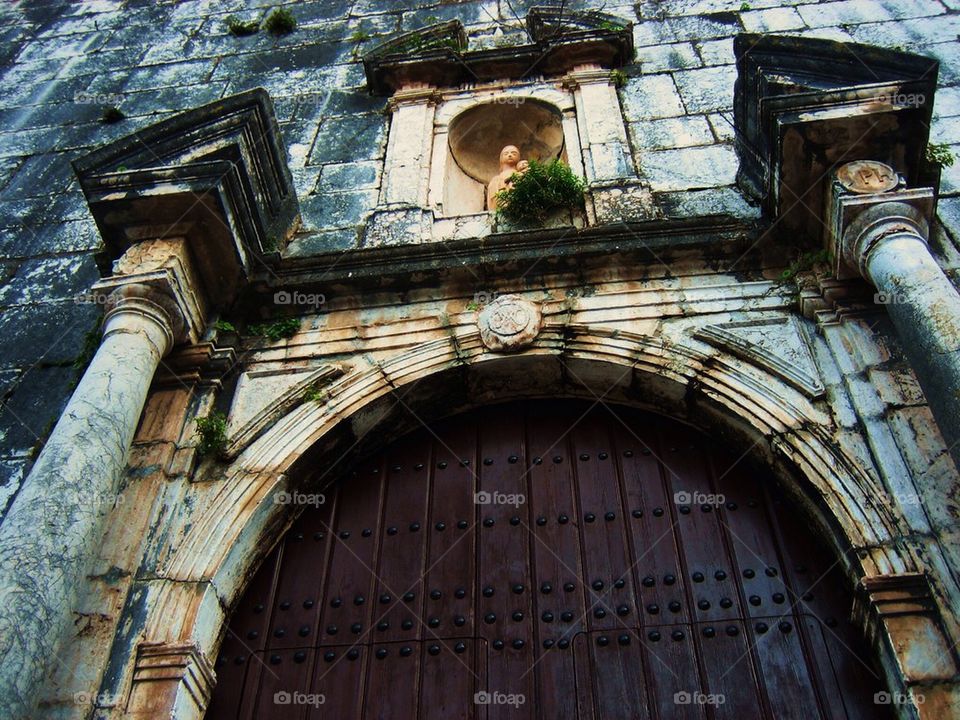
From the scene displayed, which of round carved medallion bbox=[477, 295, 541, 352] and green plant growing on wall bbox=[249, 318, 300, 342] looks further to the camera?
green plant growing on wall bbox=[249, 318, 300, 342]

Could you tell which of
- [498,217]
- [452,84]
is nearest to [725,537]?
[498,217]

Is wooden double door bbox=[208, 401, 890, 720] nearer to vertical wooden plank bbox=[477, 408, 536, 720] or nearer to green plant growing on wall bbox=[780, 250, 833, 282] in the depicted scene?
vertical wooden plank bbox=[477, 408, 536, 720]

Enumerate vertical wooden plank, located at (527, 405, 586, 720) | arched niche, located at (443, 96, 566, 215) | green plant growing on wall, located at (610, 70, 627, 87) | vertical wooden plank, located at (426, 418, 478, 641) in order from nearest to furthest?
vertical wooden plank, located at (527, 405, 586, 720), vertical wooden plank, located at (426, 418, 478, 641), arched niche, located at (443, 96, 566, 215), green plant growing on wall, located at (610, 70, 627, 87)

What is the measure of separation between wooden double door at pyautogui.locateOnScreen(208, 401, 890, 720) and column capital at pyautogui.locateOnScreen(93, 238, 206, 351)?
3.71 feet

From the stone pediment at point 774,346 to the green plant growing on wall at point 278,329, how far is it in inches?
83.7

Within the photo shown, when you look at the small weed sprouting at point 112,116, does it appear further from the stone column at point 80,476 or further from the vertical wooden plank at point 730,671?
the vertical wooden plank at point 730,671

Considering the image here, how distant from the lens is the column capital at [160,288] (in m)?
4.43

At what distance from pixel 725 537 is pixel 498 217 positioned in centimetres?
237

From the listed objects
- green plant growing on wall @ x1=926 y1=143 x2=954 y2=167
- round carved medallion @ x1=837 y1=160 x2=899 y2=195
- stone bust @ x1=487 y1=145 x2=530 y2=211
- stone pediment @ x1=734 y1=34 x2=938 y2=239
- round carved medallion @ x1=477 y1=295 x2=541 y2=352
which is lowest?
round carved medallion @ x1=477 y1=295 x2=541 y2=352

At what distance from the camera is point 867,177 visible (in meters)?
4.37

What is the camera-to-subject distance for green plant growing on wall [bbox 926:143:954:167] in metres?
4.96

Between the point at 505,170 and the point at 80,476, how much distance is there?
345cm

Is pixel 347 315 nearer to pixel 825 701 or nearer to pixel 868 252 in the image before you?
pixel 868 252

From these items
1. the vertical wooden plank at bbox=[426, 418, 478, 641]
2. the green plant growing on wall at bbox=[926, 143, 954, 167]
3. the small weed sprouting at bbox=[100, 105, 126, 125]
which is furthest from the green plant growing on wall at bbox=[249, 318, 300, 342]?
the green plant growing on wall at bbox=[926, 143, 954, 167]
